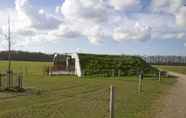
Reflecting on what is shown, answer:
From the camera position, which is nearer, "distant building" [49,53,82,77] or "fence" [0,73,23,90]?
"fence" [0,73,23,90]

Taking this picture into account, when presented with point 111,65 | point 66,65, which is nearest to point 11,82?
point 111,65

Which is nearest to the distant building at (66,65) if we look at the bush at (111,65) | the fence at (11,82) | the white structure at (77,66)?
the white structure at (77,66)

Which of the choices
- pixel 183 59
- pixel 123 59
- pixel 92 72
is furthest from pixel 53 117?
pixel 183 59

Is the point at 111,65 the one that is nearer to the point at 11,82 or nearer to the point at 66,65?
the point at 66,65

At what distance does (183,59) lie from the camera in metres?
121

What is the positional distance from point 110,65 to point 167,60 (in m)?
78.7

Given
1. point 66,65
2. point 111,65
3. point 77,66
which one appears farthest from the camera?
point 66,65

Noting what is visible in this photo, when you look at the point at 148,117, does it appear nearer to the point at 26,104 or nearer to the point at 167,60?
the point at 26,104

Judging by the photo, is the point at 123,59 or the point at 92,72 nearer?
the point at 92,72

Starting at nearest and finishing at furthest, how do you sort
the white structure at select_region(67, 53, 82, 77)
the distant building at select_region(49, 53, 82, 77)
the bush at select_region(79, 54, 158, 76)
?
1. the bush at select_region(79, 54, 158, 76)
2. the white structure at select_region(67, 53, 82, 77)
3. the distant building at select_region(49, 53, 82, 77)

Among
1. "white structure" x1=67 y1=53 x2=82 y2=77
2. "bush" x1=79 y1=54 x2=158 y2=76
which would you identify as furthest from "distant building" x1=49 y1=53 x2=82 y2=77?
"bush" x1=79 y1=54 x2=158 y2=76

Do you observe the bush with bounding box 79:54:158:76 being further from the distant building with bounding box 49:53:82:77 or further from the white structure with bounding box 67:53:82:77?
the distant building with bounding box 49:53:82:77

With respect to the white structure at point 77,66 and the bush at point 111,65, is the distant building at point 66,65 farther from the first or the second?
the bush at point 111,65

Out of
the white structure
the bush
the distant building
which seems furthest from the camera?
the distant building
